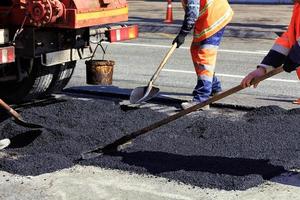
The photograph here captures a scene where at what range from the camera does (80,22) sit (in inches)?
210

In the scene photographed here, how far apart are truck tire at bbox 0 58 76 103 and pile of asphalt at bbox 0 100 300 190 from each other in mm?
210

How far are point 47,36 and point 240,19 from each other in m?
12.7

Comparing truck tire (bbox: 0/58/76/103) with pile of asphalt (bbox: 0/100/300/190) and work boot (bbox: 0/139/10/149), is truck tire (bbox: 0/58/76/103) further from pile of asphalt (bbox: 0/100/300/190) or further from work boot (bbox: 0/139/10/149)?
work boot (bbox: 0/139/10/149)

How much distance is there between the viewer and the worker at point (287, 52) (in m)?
4.06

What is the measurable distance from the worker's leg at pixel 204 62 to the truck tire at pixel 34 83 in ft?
4.71

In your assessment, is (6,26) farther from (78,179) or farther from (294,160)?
(294,160)

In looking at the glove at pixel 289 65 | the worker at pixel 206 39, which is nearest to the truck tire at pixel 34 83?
the worker at pixel 206 39

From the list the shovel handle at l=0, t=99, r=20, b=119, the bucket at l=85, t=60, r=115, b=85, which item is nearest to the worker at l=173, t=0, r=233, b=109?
the bucket at l=85, t=60, r=115, b=85

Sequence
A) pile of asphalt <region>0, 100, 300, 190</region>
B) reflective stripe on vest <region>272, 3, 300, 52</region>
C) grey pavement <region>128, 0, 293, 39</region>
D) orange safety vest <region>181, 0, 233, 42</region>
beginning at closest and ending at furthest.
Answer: reflective stripe on vest <region>272, 3, 300, 52</region>, pile of asphalt <region>0, 100, 300, 190</region>, orange safety vest <region>181, 0, 233, 42</region>, grey pavement <region>128, 0, 293, 39</region>

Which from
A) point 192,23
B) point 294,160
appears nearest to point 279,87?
point 192,23

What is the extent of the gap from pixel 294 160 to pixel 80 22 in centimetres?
217

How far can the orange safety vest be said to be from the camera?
667cm

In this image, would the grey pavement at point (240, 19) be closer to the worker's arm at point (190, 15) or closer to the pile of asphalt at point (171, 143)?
the worker's arm at point (190, 15)

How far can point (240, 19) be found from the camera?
17.6 metres
